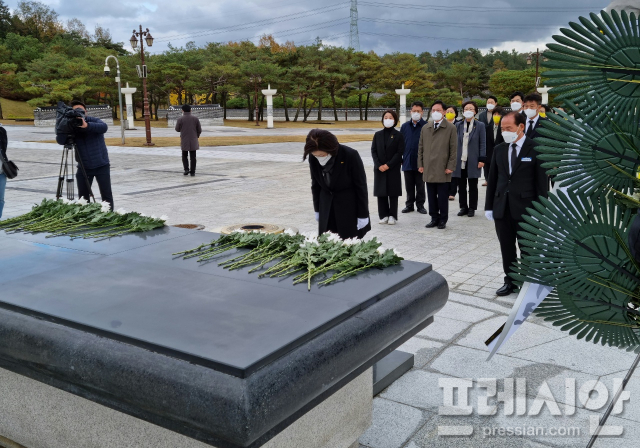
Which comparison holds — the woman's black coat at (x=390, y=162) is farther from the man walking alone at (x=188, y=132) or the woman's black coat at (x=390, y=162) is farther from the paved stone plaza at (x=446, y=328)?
the man walking alone at (x=188, y=132)

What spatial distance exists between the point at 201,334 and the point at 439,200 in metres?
6.35

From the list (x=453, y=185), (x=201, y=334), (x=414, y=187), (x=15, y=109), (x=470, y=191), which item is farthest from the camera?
(x=15, y=109)

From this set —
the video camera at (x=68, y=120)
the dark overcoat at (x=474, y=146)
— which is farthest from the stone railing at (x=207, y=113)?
the video camera at (x=68, y=120)

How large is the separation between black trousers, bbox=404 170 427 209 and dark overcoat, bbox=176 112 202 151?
613cm

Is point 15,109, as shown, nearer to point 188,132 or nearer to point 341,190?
point 188,132

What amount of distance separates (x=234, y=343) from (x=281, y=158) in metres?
16.0

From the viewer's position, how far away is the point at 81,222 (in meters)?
4.33

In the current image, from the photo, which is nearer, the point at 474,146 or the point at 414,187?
the point at 474,146

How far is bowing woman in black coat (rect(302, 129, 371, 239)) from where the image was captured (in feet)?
16.1

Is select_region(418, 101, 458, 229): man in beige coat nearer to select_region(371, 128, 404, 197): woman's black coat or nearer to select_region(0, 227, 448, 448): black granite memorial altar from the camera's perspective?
select_region(371, 128, 404, 197): woman's black coat

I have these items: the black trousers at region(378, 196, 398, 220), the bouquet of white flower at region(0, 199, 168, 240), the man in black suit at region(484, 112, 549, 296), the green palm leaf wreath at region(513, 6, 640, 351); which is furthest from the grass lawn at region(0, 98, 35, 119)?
the green palm leaf wreath at region(513, 6, 640, 351)

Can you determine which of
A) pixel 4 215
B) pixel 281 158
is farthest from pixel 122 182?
pixel 281 158

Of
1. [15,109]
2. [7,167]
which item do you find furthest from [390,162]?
[15,109]

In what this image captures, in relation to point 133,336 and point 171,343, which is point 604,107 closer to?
point 171,343
